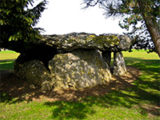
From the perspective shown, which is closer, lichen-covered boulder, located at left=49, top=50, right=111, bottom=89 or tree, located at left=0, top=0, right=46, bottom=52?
tree, located at left=0, top=0, right=46, bottom=52

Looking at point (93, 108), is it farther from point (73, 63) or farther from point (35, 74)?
point (35, 74)

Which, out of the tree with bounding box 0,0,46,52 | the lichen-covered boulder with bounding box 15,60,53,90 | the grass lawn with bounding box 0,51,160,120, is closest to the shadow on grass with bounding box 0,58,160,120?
the grass lawn with bounding box 0,51,160,120

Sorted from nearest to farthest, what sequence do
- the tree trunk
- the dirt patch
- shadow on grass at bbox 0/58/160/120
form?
the tree trunk, shadow on grass at bbox 0/58/160/120, the dirt patch

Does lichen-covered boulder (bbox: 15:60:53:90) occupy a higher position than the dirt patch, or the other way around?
lichen-covered boulder (bbox: 15:60:53:90)

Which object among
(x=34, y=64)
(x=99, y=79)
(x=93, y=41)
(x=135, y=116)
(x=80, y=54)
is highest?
(x=93, y=41)

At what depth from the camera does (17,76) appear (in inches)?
427

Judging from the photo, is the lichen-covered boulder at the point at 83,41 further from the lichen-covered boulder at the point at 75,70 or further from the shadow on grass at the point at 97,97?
the shadow on grass at the point at 97,97

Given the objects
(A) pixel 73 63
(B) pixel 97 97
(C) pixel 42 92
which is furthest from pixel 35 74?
(B) pixel 97 97

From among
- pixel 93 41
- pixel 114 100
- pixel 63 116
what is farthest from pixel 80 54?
pixel 63 116

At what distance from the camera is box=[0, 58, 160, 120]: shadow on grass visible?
675 cm

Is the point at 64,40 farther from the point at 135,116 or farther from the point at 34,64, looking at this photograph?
the point at 135,116

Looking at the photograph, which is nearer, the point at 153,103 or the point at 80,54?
the point at 153,103

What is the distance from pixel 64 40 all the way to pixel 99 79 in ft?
11.7

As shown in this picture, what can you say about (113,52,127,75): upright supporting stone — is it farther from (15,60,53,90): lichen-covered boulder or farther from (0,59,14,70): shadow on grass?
(0,59,14,70): shadow on grass
